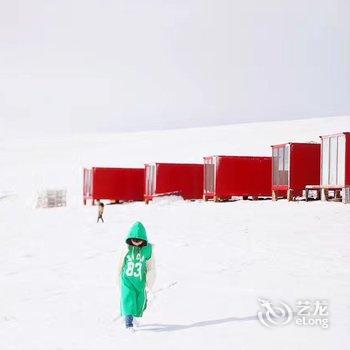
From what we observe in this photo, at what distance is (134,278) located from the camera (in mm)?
6172

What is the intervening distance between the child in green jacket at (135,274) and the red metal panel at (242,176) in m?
22.5

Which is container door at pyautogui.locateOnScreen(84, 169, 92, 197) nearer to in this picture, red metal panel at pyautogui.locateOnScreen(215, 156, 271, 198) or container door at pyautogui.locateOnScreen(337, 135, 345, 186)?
red metal panel at pyautogui.locateOnScreen(215, 156, 271, 198)

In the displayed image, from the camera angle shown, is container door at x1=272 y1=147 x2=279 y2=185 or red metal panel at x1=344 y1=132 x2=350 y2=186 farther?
container door at x1=272 y1=147 x2=279 y2=185

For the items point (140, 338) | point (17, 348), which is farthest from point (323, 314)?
point (17, 348)

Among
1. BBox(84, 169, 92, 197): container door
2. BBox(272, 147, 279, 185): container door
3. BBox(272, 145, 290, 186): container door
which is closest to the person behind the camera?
BBox(272, 145, 290, 186): container door

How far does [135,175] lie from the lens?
34.2m

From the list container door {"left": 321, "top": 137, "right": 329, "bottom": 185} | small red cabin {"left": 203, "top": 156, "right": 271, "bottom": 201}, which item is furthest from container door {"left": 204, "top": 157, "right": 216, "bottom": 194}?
container door {"left": 321, "top": 137, "right": 329, "bottom": 185}

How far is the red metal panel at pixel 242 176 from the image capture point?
28.7 metres

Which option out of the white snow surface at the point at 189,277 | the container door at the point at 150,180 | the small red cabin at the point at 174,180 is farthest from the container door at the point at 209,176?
the white snow surface at the point at 189,277

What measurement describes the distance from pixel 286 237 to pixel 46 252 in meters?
5.53

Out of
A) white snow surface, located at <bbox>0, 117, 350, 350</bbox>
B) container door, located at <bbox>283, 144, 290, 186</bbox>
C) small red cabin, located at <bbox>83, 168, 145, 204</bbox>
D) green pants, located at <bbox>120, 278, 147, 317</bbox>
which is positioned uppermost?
container door, located at <bbox>283, 144, 290, 186</bbox>

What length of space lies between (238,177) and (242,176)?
0.22m

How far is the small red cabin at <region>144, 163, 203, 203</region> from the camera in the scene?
30531 millimetres

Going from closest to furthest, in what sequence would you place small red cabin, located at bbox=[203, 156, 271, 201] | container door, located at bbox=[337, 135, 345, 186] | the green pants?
1. the green pants
2. container door, located at bbox=[337, 135, 345, 186]
3. small red cabin, located at bbox=[203, 156, 271, 201]
